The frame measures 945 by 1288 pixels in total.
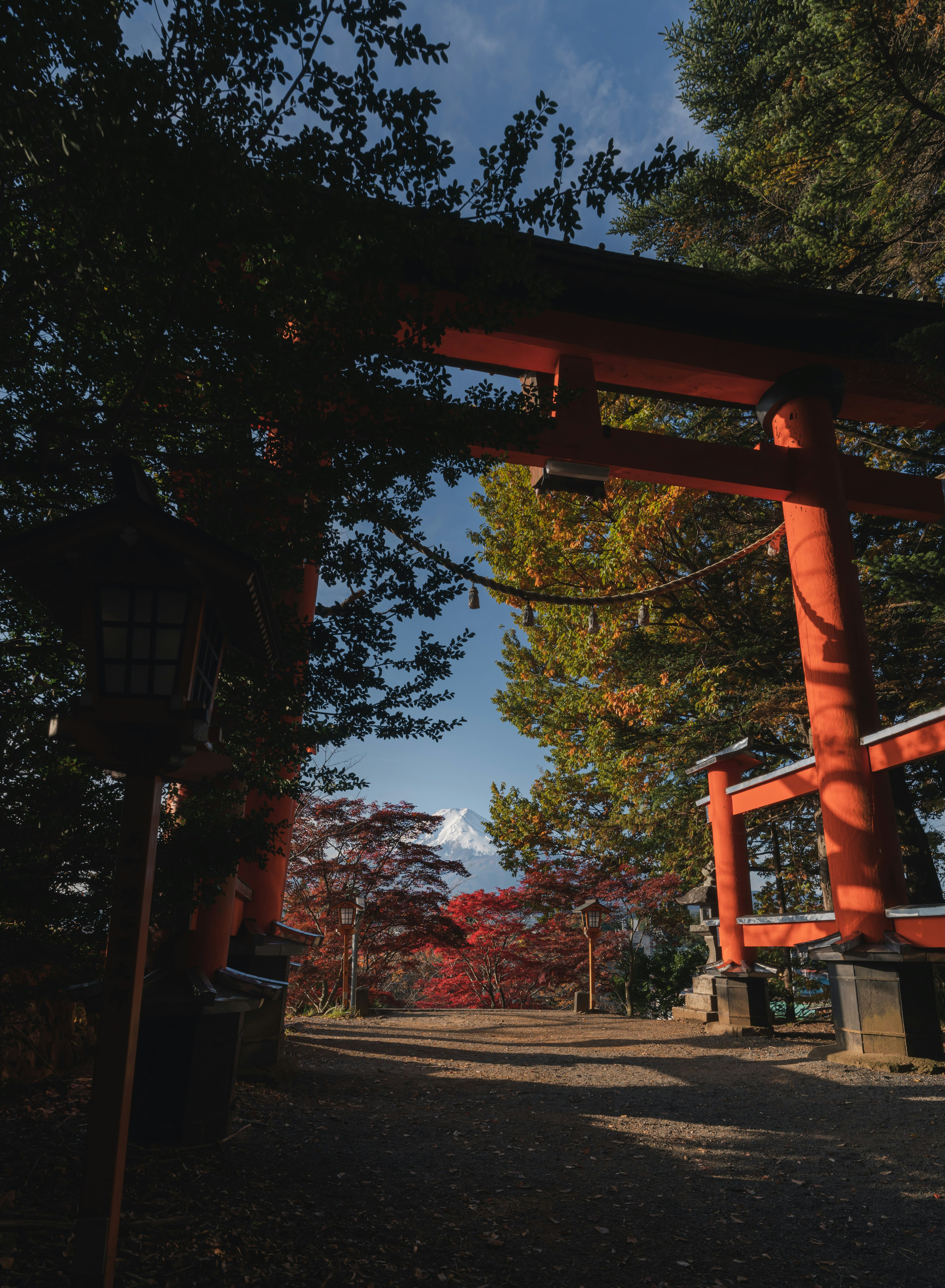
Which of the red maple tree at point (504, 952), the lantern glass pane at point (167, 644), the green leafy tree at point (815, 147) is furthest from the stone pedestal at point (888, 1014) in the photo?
the red maple tree at point (504, 952)

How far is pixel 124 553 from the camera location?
2.12 m

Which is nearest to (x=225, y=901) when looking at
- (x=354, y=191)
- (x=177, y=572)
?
(x=177, y=572)

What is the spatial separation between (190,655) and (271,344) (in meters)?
1.29

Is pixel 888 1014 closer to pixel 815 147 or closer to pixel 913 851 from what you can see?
pixel 913 851

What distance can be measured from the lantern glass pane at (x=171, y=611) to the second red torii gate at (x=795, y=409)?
414 centimetres

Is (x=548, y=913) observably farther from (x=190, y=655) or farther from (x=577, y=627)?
(x=190, y=655)

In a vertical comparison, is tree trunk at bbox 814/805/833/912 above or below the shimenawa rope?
below

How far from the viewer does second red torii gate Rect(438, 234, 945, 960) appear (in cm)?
569

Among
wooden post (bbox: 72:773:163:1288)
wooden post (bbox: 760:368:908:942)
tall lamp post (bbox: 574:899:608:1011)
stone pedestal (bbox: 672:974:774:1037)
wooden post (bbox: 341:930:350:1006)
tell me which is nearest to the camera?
wooden post (bbox: 72:773:163:1288)

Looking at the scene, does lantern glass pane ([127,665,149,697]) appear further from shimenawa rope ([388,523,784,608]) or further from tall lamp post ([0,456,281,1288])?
shimenawa rope ([388,523,784,608])

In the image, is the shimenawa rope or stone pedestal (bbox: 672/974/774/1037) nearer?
the shimenawa rope

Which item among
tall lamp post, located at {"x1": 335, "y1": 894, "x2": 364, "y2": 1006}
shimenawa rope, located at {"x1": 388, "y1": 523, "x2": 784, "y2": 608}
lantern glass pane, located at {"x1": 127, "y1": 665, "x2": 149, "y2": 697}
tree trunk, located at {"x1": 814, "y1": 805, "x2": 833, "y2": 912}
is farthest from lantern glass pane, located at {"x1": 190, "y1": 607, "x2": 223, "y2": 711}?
tall lamp post, located at {"x1": 335, "y1": 894, "x2": 364, "y2": 1006}

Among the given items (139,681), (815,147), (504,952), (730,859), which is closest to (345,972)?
(504,952)

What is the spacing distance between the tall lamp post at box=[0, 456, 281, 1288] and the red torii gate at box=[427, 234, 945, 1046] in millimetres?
4168
